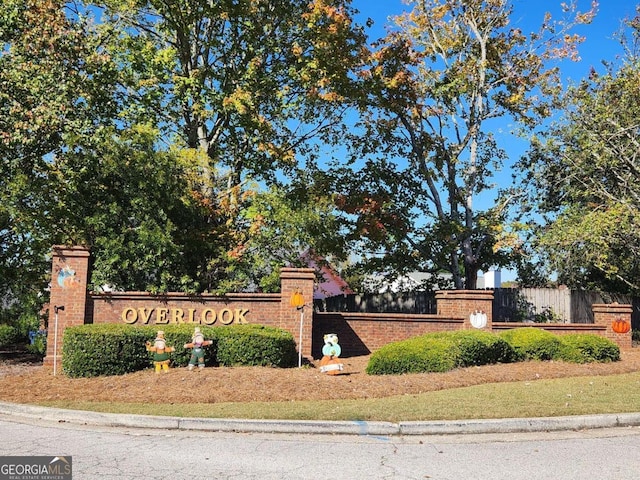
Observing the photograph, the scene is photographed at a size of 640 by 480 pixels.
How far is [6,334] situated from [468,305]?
13858 mm

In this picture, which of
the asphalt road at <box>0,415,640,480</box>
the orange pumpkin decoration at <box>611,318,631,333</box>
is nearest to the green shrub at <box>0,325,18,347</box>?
the asphalt road at <box>0,415,640,480</box>

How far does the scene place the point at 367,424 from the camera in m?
7.74

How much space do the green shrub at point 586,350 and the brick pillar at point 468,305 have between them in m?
2.33

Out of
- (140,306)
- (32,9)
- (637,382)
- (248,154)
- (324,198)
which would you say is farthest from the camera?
(248,154)

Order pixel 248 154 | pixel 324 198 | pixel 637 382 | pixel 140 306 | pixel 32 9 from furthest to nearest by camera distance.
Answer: pixel 248 154, pixel 324 198, pixel 32 9, pixel 140 306, pixel 637 382

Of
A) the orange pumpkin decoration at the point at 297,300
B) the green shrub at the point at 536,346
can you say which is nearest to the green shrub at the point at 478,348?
the green shrub at the point at 536,346

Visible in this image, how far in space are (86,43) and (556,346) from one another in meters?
14.4

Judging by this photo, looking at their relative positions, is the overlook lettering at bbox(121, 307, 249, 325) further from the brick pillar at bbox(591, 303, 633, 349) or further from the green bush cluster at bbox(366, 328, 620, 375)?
the brick pillar at bbox(591, 303, 633, 349)

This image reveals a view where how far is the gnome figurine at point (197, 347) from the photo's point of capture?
11.9 metres

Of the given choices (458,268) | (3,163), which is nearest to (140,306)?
(3,163)

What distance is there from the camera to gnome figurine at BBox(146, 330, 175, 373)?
1168cm

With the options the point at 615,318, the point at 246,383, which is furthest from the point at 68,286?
the point at 615,318

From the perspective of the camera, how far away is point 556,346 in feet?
46.2

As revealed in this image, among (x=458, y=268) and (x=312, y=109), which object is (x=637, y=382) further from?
(x=312, y=109)
